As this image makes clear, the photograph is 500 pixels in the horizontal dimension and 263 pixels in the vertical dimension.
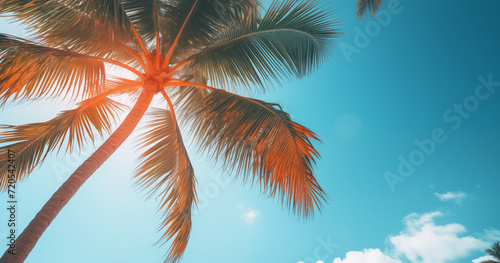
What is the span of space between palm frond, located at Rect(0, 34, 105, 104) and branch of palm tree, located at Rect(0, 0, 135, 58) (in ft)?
1.26

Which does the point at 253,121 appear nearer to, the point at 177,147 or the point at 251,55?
the point at 251,55

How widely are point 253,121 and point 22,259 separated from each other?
9.01 feet

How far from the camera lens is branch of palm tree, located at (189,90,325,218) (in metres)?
3.77

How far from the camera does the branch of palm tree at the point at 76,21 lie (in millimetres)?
3879

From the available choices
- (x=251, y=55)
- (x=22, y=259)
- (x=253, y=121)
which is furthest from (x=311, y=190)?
(x=22, y=259)

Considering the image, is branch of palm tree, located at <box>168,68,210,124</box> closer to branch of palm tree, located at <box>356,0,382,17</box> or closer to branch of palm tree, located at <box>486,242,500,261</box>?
branch of palm tree, located at <box>356,0,382,17</box>

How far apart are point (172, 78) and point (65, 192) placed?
237cm

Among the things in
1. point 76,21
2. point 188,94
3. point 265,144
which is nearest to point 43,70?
point 76,21

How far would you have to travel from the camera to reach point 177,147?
500 cm

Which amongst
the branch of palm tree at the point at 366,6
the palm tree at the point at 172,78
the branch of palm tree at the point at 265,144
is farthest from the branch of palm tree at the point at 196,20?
the branch of palm tree at the point at 366,6

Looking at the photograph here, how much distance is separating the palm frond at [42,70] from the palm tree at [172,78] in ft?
0.04

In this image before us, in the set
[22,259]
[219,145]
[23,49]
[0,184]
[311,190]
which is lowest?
[22,259]

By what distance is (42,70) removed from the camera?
151 inches

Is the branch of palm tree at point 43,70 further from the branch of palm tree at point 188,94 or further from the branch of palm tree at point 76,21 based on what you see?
the branch of palm tree at point 188,94
